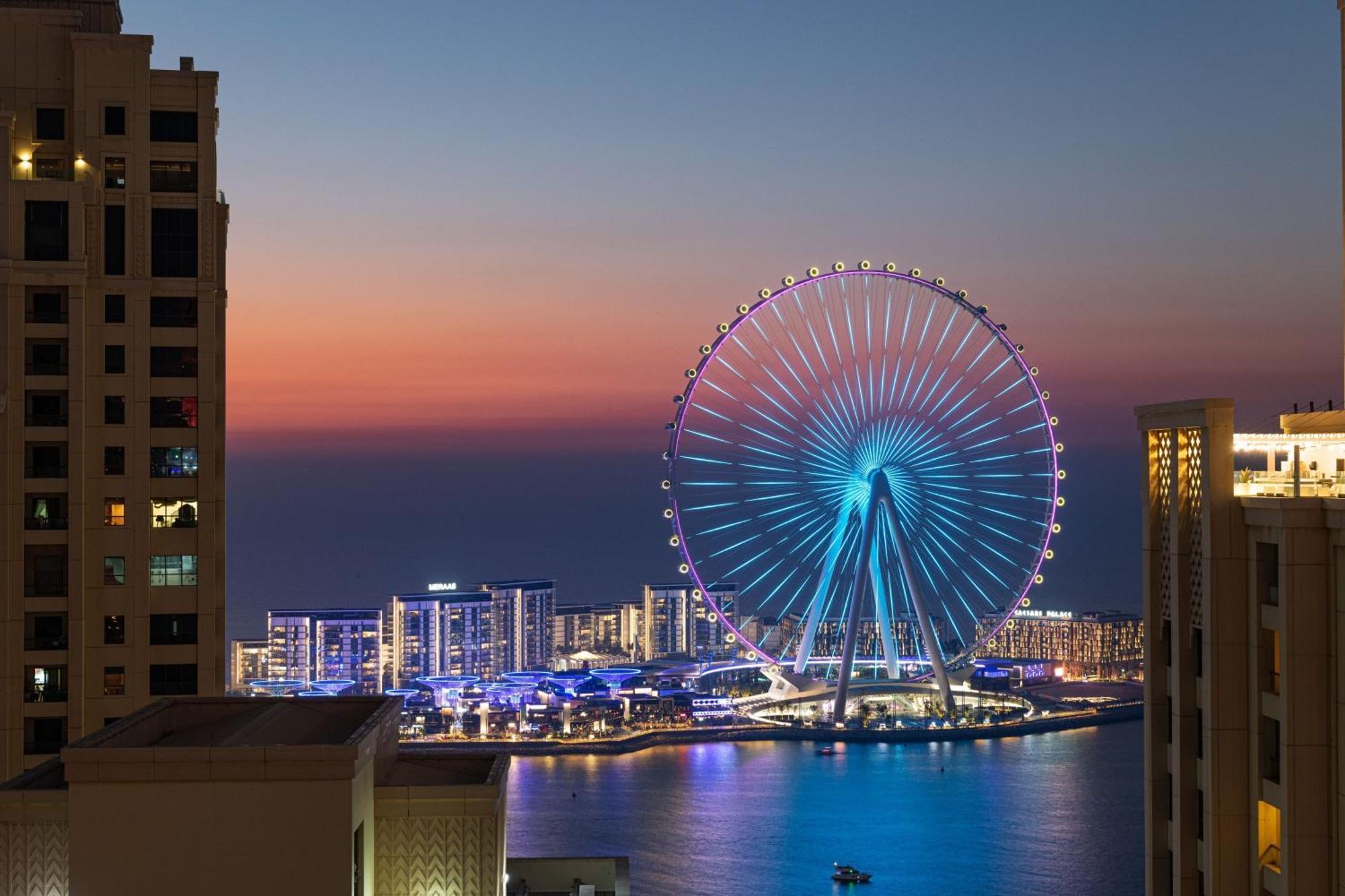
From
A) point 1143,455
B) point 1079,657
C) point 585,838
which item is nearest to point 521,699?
point 585,838

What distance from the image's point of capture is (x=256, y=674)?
4033 inches

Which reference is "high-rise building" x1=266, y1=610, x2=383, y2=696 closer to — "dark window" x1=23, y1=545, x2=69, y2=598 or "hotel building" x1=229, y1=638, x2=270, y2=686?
"hotel building" x1=229, y1=638, x2=270, y2=686

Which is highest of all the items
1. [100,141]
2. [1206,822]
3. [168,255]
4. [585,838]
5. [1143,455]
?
[100,141]

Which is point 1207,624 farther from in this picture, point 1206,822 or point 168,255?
point 168,255

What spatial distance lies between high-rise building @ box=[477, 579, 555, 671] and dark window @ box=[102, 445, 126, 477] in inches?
3607

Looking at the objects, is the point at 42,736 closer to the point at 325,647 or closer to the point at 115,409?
the point at 115,409

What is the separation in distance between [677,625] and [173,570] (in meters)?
98.6

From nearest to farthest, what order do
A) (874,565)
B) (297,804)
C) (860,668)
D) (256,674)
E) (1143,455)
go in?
(297,804) < (1143,455) < (874,565) < (860,668) < (256,674)

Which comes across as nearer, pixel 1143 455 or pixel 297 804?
pixel 297 804

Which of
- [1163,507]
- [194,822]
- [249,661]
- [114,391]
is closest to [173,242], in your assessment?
[114,391]

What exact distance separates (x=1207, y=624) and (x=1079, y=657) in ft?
332

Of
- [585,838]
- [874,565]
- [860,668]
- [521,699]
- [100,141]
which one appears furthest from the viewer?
[860,668]

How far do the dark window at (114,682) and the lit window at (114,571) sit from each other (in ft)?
3.18

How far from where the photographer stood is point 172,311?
18438mm
